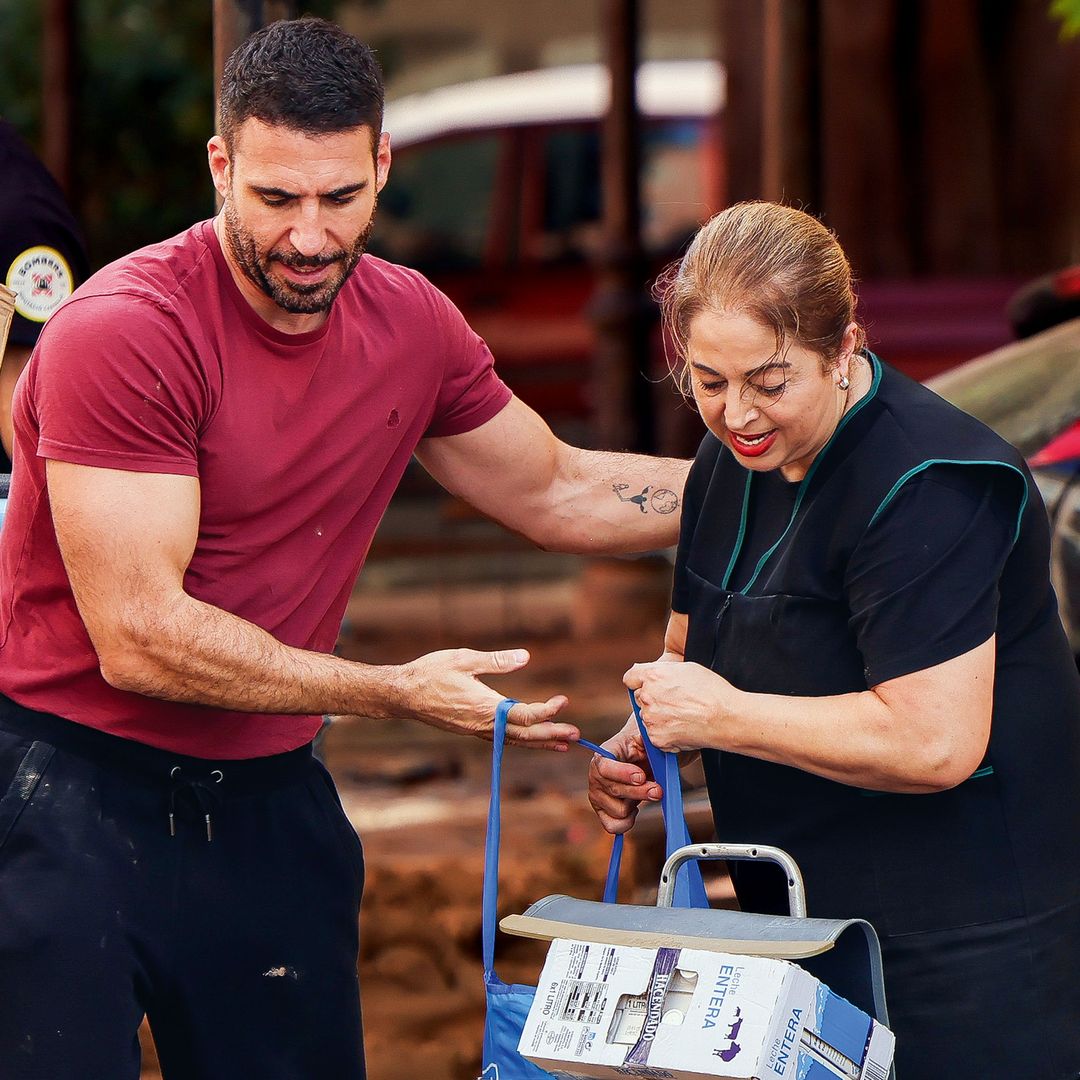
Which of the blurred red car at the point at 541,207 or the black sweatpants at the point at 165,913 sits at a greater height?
the blurred red car at the point at 541,207

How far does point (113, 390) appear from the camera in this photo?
2562 millimetres

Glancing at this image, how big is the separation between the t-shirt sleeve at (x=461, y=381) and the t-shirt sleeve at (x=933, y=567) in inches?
37.0

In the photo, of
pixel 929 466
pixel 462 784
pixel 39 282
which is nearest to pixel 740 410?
pixel 929 466

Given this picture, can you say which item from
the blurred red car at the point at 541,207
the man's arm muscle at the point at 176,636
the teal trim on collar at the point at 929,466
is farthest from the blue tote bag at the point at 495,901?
the blurred red car at the point at 541,207

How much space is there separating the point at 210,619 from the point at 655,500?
938 millimetres

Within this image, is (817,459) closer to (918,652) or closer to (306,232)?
(918,652)

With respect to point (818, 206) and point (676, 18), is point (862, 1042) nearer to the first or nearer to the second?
point (818, 206)

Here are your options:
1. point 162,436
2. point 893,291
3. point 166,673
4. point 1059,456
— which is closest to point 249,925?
point 166,673

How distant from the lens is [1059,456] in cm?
410

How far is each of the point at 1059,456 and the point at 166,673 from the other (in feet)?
7.54

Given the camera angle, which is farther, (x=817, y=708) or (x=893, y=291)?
(x=893, y=291)

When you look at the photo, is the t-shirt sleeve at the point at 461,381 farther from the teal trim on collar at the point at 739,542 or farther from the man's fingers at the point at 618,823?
the man's fingers at the point at 618,823

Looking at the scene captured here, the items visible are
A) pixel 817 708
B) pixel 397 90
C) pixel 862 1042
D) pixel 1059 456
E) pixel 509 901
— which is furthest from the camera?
pixel 397 90

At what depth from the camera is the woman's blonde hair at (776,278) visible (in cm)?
242
